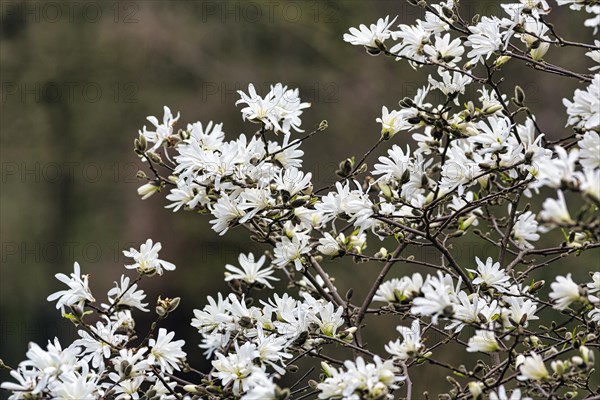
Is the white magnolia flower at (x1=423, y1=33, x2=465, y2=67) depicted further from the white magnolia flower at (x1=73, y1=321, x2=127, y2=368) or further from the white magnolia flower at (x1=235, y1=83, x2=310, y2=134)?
the white magnolia flower at (x1=73, y1=321, x2=127, y2=368)

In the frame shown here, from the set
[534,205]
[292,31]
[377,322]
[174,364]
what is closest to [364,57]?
[292,31]

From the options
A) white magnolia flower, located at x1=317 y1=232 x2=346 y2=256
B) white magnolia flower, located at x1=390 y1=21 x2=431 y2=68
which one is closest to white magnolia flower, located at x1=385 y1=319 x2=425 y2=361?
white magnolia flower, located at x1=317 y1=232 x2=346 y2=256

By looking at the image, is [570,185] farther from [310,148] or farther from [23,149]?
[23,149]

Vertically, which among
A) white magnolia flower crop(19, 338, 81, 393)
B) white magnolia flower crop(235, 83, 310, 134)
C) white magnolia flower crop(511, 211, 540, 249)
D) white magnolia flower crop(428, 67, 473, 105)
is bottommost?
white magnolia flower crop(19, 338, 81, 393)

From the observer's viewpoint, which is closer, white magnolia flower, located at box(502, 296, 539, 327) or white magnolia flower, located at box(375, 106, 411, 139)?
white magnolia flower, located at box(502, 296, 539, 327)

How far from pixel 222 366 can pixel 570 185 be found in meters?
0.51

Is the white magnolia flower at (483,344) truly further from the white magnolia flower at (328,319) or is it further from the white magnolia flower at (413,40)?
the white magnolia flower at (413,40)

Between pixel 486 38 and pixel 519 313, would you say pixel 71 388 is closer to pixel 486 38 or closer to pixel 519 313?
pixel 519 313

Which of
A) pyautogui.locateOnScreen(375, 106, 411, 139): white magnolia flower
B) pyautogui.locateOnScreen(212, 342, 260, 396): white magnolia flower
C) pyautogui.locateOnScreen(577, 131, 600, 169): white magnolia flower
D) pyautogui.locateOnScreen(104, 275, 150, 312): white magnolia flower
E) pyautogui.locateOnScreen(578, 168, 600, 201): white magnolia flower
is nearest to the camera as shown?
pyautogui.locateOnScreen(578, 168, 600, 201): white magnolia flower

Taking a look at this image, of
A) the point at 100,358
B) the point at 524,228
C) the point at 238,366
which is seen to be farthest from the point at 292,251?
the point at 524,228

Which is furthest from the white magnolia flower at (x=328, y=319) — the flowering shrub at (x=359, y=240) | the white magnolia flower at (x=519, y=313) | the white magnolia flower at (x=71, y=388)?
the white magnolia flower at (x=71, y=388)

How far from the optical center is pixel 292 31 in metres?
3.56

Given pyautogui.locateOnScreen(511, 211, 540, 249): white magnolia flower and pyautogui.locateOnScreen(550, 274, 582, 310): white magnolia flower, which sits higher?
pyautogui.locateOnScreen(511, 211, 540, 249): white magnolia flower

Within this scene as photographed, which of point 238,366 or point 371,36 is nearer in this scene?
point 238,366
